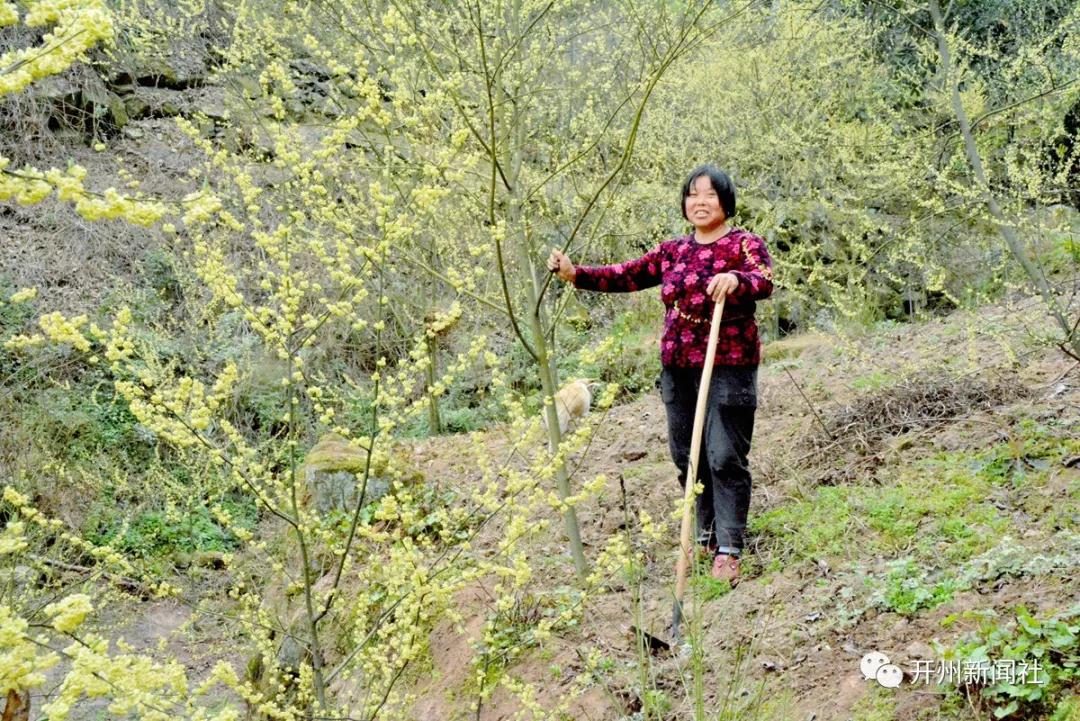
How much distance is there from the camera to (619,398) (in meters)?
8.81

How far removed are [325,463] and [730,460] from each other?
3079mm

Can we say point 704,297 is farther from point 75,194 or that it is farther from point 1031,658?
point 75,194

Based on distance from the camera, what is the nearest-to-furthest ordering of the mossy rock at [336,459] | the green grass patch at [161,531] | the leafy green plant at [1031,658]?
the leafy green plant at [1031,658] < the mossy rock at [336,459] < the green grass patch at [161,531]

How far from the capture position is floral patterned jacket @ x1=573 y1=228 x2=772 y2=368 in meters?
3.46

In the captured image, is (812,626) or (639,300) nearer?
(812,626)

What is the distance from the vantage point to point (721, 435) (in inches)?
137

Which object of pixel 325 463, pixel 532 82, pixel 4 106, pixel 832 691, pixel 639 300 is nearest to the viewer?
pixel 832 691

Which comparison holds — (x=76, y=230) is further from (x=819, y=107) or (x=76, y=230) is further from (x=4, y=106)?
(x=819, y=107)

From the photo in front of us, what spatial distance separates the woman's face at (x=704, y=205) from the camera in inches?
137

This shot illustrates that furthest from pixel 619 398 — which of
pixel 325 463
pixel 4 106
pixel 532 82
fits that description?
pixel 4 106

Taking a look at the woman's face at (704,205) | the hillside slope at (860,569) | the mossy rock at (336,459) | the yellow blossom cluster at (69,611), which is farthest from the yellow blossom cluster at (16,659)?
the mossy rock at (336,459)

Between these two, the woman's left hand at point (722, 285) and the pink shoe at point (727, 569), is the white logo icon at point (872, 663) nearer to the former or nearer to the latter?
the pink shoe at point (727, 569)

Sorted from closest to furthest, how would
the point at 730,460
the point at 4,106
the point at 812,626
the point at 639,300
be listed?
the point at 812,626 → the point at 730,460 → the point at 639,300 → the point at 4,106

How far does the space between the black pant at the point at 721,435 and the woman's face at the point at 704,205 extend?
0.65m
